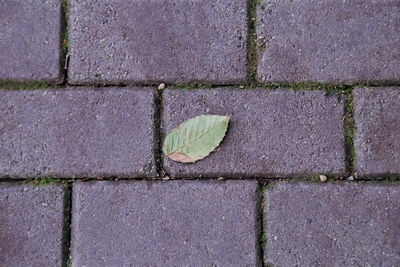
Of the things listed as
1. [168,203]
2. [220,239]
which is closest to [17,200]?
[168,203]

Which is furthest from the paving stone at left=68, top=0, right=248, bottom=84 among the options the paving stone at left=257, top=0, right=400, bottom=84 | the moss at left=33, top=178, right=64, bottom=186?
the moss at left=33, top=178, right=64, bottom=186

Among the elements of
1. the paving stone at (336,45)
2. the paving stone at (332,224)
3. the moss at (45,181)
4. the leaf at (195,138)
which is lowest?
the paving stone at (332,224)

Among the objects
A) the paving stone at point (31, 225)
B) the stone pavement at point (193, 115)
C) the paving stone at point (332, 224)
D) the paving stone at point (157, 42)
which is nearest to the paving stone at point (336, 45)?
the stone pavement at point (193, 115)

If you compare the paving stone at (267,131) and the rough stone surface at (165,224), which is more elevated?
the paving stone at (267,131)

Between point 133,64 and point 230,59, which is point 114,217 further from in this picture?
point 230,59

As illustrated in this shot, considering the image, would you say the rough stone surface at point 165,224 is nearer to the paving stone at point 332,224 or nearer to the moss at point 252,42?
the paving stone at point 332,224
